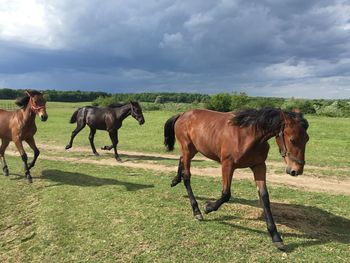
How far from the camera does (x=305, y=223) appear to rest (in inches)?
272

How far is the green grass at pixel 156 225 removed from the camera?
5.61 meters

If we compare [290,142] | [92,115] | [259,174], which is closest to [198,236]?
[259,174]

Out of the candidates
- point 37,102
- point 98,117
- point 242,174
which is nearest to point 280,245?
point 242,174

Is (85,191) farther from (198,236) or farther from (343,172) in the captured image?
(343,172)

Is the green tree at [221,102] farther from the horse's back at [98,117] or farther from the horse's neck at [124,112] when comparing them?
the horse's neck at [124,112]

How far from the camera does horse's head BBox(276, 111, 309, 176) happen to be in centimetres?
551

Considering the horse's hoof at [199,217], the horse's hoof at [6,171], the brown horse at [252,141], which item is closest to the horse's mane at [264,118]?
the brown horse at [252,141]

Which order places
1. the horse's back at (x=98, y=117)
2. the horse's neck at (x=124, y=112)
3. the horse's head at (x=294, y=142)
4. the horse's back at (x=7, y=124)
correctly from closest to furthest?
the horse's head at (x=294, y=142)
the horse's back at (x=7, y=124)
the horse's neck at (x=124, y=112)
the horse's back at (x=98, y=117)

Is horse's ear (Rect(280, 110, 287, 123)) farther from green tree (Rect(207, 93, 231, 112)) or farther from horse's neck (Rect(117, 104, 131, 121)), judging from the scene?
green tree (Rect(207, 93, 231, 112))

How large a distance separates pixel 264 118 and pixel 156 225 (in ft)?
9.29

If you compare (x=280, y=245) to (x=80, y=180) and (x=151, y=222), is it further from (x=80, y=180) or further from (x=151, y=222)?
(x=80, y=180)

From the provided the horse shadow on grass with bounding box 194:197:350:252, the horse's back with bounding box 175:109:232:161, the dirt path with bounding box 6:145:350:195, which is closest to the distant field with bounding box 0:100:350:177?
the dirt path with bounding box 6:145:350:195

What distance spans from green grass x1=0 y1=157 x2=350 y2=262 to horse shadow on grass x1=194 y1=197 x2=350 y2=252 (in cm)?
2

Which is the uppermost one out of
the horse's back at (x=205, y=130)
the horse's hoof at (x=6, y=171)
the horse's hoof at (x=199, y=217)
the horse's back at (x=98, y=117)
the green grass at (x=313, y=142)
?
the horse's back at (x=205, y=130)
